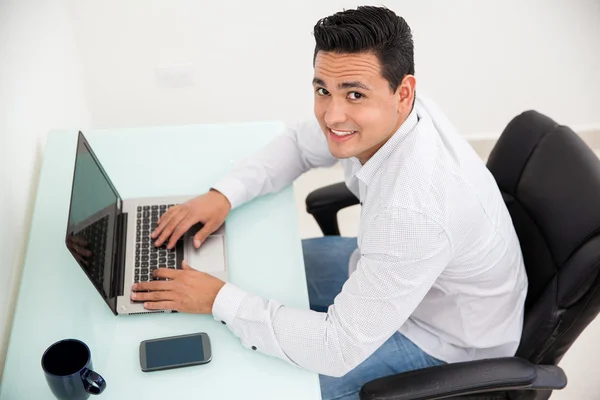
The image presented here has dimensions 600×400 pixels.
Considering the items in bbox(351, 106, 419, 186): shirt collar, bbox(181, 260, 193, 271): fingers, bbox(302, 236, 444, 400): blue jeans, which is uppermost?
bbox(351, 106, 419, 186): shirt collar

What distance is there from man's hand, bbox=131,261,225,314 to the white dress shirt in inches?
1.3

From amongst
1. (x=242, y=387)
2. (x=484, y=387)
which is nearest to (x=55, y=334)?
(x=242, y=387)

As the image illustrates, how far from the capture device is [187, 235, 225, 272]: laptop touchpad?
1.41 meters

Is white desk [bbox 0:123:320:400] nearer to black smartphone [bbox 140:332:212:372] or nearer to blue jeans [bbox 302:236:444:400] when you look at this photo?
black smartphone [bbox 140:332:212:372]

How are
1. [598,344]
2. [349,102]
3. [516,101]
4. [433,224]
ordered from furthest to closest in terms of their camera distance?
1. [516,101]
2. [598,344]
3. [349,102]
4. [433,224]

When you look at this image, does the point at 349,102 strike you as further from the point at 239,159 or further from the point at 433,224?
the point at 239,159

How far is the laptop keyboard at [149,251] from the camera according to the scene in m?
1.40

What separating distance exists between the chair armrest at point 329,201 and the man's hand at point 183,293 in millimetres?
465

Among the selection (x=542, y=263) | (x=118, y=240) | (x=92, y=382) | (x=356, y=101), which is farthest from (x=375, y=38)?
(x=92, y=382)

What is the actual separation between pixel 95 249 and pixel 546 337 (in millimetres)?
945

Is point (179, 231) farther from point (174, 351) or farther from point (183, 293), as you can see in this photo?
point (174, 351)

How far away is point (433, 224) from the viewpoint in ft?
3.87

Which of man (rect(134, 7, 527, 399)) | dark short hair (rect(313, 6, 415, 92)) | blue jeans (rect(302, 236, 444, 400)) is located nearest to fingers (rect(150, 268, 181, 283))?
man (rect(134, 7, 527, 399))

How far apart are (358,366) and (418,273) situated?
→ 0.36 m
